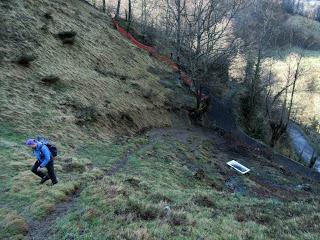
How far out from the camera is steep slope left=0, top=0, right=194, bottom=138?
22750mm

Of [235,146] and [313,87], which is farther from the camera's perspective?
[313,87]

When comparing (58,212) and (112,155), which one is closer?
(58,212)

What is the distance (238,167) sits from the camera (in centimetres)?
2642

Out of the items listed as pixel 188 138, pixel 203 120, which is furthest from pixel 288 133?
pixel 188 138

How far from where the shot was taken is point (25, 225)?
1080 cm

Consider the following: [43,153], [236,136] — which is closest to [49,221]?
[43,153]

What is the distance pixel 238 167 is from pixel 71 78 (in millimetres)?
13197

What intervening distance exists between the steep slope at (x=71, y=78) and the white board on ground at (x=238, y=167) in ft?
23.6

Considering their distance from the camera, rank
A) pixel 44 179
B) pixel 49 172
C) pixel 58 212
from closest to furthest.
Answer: pixel 58 212, pixel 49 172, pixel 44 179

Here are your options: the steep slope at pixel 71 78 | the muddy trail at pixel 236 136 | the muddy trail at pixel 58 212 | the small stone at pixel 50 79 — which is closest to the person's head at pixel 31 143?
the muddy trail at pixel 58 212

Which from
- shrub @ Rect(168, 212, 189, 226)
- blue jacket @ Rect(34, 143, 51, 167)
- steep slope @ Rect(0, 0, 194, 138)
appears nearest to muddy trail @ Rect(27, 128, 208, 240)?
blue jacket @ Rect(34, 143, 51, 167)

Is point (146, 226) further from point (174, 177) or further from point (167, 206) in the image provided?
point (174, 177)

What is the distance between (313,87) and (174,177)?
49688mm

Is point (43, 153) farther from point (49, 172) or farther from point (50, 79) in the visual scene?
point (50, 79)
